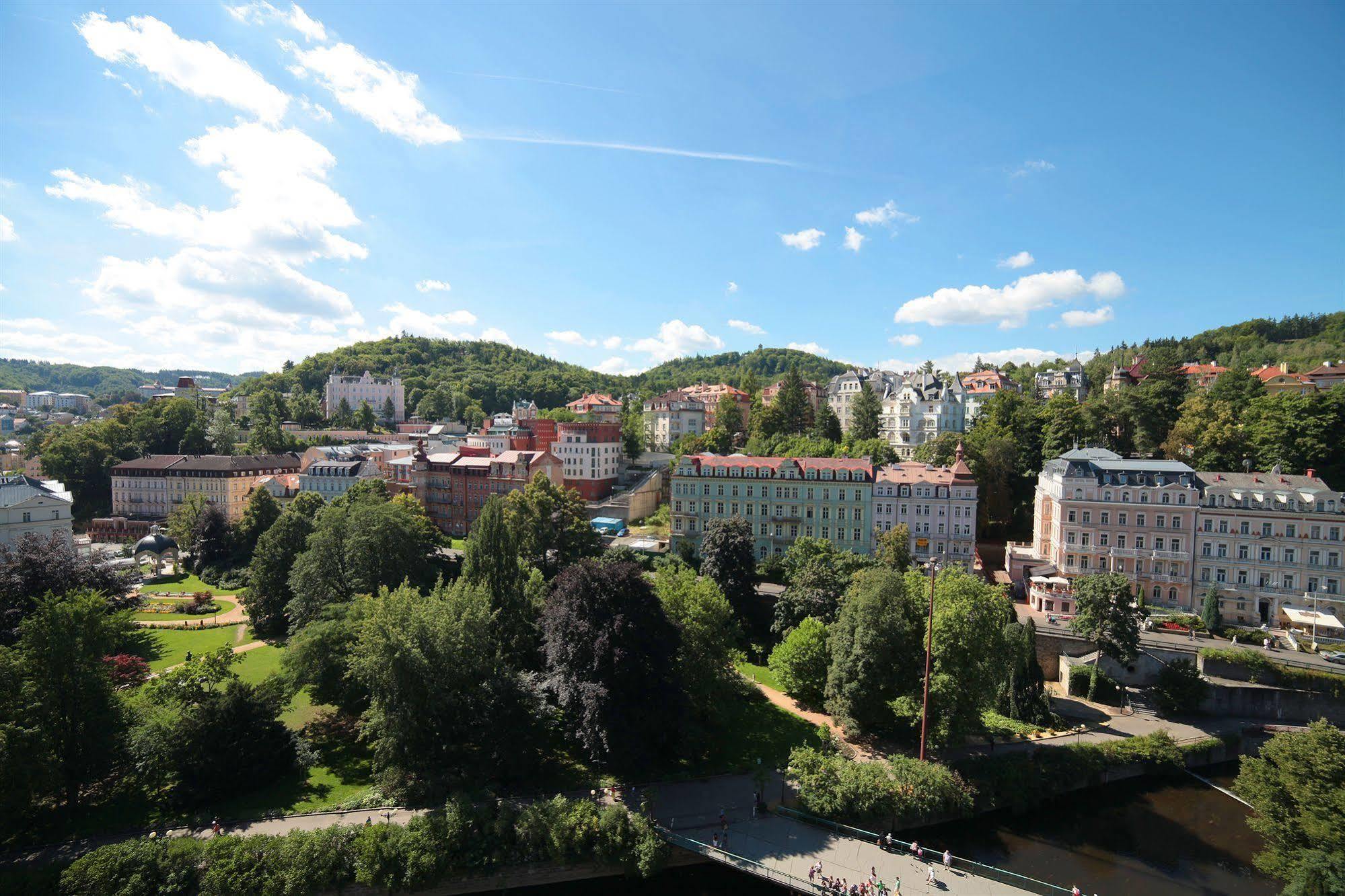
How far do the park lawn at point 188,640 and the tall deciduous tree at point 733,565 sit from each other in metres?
29.7

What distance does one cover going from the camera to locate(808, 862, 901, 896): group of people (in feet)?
67.0

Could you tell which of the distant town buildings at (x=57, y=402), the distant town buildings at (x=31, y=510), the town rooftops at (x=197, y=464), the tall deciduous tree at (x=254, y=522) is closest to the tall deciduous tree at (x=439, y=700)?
the tall deciduous tree at (x=254, y=522)

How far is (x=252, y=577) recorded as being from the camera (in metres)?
45.4

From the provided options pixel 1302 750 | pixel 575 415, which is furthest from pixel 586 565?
pixel 575 415

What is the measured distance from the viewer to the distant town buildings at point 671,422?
320 ft

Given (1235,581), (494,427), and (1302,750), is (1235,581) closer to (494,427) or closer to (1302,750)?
(1302,750)

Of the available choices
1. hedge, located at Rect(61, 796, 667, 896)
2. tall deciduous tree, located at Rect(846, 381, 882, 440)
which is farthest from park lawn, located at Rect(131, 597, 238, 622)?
tall deciduous tree, located at Rect(846, 381, 882, 440)

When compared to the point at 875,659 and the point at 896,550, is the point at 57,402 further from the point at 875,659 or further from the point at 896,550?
the point at 875,659

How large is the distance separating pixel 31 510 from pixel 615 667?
187 feet

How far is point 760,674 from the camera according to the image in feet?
127

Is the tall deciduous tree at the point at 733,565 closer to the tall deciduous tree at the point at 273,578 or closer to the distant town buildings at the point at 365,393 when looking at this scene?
the tall deciduous tree at the point at 273,578

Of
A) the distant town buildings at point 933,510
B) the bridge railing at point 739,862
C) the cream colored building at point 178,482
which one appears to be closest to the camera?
the bridge railing at point 739,862

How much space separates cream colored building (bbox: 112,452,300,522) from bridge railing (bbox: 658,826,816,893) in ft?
235

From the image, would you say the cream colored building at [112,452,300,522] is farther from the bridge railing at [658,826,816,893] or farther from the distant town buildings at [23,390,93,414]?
the distant town buildings at [23,390,93,414]
